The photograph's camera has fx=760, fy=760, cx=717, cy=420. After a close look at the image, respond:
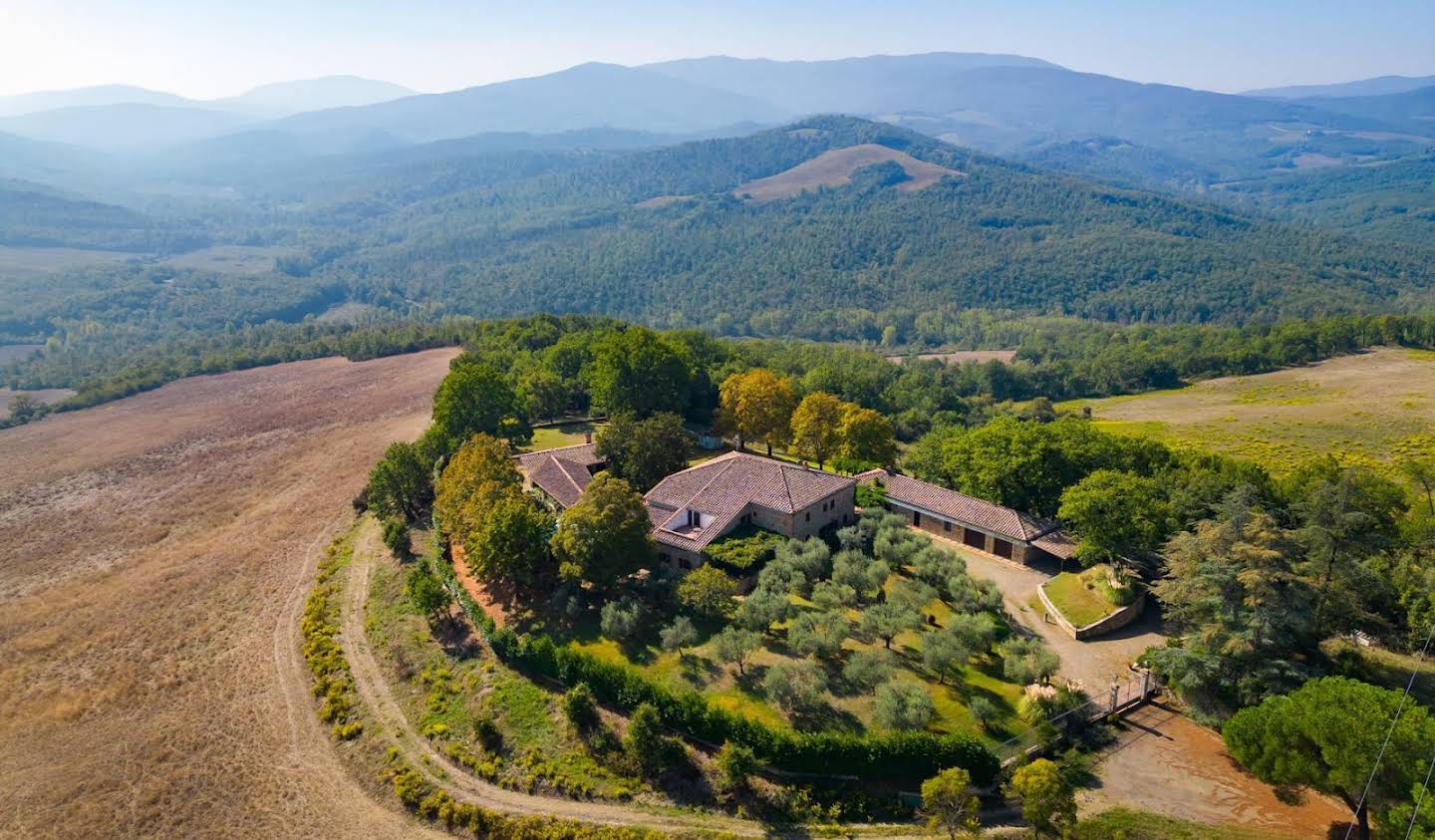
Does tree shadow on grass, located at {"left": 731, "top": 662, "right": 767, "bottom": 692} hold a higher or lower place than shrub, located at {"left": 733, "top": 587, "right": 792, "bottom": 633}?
lower

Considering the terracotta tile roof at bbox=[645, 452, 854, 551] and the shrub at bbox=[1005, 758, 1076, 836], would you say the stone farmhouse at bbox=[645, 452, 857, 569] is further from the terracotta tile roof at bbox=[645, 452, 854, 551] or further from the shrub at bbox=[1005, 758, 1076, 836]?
the shrub at bbox=[1005, 758, 1076, 836]

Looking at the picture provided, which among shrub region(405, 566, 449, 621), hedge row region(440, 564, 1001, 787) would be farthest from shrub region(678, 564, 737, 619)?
shrub region(405, 566, 449, 621)

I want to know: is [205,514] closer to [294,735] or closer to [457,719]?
[294,735]

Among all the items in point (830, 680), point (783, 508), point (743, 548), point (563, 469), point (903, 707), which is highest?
point (563, 469)

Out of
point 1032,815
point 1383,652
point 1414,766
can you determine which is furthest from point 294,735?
point 1383,652

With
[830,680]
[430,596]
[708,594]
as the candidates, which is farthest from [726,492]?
[430,596]

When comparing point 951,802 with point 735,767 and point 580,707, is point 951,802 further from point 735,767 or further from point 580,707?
point 580,707
